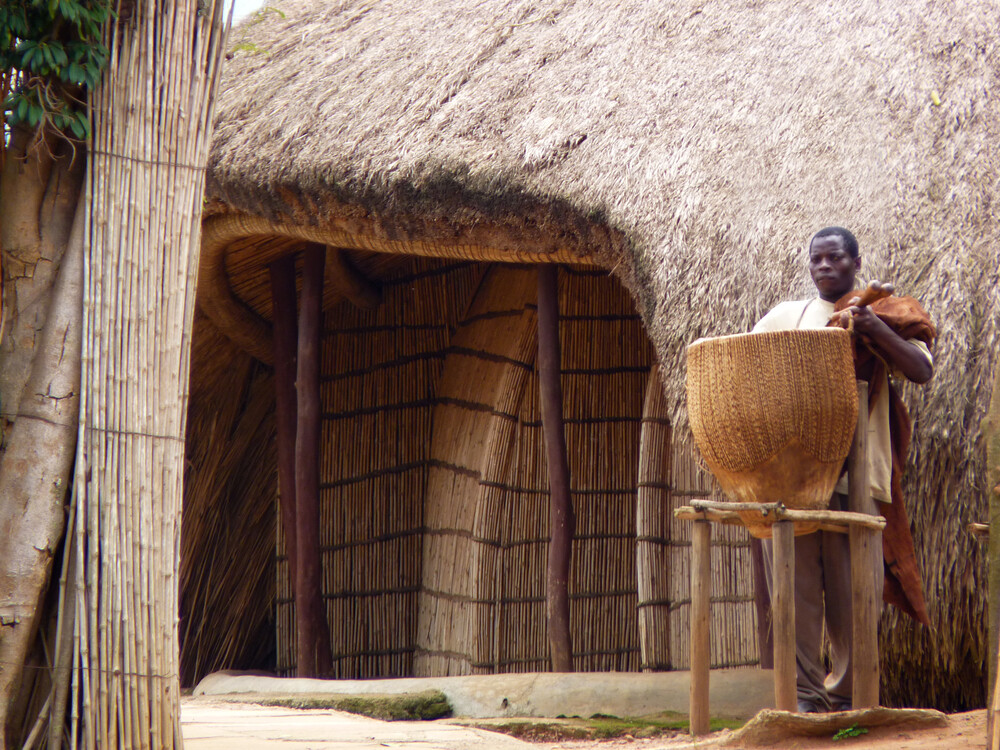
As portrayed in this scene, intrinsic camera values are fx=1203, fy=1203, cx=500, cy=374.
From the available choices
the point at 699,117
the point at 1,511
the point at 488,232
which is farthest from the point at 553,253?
the point at 1,511

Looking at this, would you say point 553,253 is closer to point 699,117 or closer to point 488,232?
point 488,232

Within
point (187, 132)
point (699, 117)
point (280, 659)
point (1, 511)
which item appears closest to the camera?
point (1, 511)

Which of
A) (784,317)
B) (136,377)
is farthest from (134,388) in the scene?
(784,317)

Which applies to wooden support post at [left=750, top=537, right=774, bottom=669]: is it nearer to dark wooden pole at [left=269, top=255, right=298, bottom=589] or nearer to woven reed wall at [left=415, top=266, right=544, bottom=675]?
woven reed wall at [left=415, top=266, right=544, bottom=675]

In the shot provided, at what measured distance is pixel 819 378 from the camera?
2.84 meters

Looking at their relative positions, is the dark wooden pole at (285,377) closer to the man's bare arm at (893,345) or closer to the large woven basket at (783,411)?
the large woven basket at (783,411)

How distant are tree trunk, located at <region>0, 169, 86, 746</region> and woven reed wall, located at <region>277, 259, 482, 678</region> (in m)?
3.22

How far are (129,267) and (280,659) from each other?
3462 millimetres

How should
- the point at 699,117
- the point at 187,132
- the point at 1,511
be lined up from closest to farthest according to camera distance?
1. the point at 1,511
2. the point at 187,132
3. the point at 699,117

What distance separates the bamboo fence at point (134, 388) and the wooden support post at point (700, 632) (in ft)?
4.02

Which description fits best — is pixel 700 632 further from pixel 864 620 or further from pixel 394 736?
pixel 394 736

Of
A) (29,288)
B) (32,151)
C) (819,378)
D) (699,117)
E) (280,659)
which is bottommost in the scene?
(280,659)

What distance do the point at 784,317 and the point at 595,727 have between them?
1.52 metres

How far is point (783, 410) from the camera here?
2.85 meters
